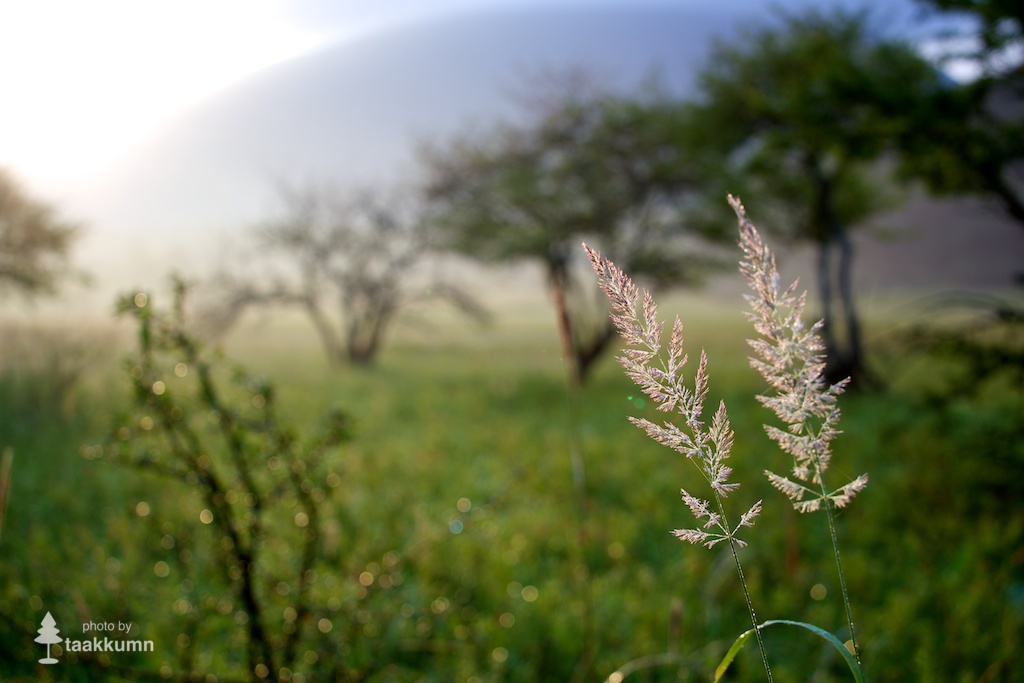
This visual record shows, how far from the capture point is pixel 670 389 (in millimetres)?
Answer: 629

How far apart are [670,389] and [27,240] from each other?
17.4m

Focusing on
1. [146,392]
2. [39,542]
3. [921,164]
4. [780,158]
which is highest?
[780,158]

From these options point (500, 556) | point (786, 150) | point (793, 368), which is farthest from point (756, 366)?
point (786, 150)

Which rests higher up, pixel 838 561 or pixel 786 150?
pixel 786 150

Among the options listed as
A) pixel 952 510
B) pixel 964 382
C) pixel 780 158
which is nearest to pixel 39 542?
pixel 964 382

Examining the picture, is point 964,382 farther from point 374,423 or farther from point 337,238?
point 337,238

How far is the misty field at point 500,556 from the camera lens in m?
2.40

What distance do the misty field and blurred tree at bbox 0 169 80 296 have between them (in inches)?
234

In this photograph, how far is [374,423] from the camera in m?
10.5

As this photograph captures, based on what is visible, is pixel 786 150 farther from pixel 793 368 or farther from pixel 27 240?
pixel 27 240

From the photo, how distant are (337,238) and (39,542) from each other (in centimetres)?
1631

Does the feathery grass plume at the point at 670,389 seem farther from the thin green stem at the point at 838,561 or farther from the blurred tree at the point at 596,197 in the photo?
the blurred tree at the point at 596,197

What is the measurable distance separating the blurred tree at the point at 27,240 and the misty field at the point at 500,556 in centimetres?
593

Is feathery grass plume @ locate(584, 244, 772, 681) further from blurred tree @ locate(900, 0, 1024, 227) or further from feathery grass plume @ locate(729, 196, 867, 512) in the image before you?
blurred tree @ locate(900, 0, 1024, 227)
